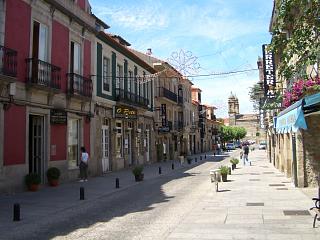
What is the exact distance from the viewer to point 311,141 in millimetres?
16109

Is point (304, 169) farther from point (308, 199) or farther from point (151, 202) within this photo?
point (151, 202)

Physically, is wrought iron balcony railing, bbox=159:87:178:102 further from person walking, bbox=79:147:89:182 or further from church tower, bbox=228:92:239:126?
church tower, bbox=228:92:239:126

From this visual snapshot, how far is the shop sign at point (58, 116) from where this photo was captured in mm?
19406

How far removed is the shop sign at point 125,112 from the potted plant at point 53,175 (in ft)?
31.6

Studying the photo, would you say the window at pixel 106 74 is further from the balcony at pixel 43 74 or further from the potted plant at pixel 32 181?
the potted plant at pixel 32 181

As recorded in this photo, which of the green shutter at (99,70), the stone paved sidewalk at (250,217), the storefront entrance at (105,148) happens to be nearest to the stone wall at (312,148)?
the stone paved sidewalk at (250,217)

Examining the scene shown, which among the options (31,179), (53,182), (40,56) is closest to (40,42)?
(40,56)

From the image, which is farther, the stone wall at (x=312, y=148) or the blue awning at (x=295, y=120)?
the stone wall at (x=312, y=148)

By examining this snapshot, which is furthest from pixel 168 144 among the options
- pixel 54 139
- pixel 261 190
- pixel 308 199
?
pixel 308 199

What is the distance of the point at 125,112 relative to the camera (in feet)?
97.5

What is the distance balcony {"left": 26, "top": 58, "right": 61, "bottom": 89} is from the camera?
17.5 metres

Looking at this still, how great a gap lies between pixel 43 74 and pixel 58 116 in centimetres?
227

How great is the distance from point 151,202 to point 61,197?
3.50 meters

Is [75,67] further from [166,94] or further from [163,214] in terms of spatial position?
[166,94]
